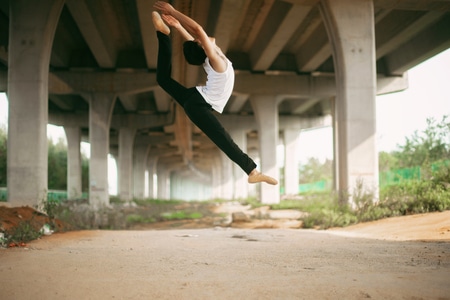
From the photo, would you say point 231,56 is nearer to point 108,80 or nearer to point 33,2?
point 108,80

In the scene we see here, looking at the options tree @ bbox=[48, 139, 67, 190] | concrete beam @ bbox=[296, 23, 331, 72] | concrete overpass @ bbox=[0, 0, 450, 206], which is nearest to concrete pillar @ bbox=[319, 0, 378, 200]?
concrete overpass @ bbox=[0, 0, 450, 206]

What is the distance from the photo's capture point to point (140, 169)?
67.4 metres

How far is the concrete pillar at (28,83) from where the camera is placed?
729 inches

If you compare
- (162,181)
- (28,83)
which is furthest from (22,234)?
(162,181)

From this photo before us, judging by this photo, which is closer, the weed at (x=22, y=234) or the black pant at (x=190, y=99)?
the black pant at (x=190, y=99)

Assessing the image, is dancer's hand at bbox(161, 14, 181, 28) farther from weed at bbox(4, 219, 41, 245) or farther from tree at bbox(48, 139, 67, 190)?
tree at bbox(48, 139, 67, 190)

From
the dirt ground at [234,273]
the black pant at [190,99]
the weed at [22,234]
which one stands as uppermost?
the black pant at [190,99]

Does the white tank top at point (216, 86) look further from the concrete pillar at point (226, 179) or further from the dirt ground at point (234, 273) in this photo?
the concrete pillar at point (226, 179)

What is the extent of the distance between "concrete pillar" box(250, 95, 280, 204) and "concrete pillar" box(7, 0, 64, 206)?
64.8 ft

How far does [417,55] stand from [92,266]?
28.2 metres

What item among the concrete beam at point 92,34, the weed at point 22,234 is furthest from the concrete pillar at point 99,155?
the weed at point 22,234

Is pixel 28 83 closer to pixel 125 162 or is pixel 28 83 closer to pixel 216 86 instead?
pixel 216 86

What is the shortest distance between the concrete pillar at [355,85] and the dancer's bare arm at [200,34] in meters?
14.0

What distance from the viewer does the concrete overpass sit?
61.6ft
